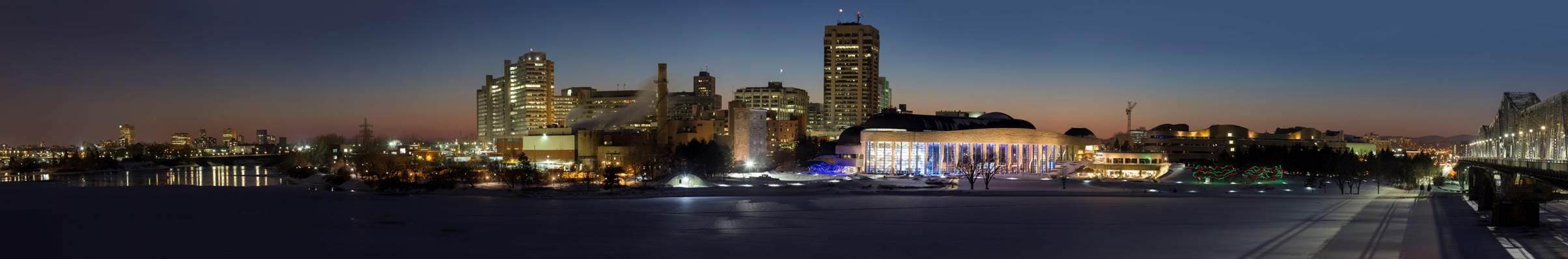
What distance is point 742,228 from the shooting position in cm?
3556

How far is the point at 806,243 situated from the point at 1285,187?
52532 mm

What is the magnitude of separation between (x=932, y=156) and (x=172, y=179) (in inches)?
3049

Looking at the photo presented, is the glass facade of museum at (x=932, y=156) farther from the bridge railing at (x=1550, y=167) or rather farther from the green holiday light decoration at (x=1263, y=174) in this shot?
the bridge railing at (x=1550, y=167)

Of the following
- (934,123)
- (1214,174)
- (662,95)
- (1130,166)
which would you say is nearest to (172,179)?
(662,95)

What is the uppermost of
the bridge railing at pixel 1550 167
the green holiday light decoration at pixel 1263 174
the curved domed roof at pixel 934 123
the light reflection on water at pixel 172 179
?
the curved domed roof at pixel 934 123

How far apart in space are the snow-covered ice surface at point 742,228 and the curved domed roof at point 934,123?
5935 centimetres

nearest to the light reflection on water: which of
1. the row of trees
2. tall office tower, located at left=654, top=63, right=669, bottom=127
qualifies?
tall office tower, located at left=654, top=63, right=669, bottom=127

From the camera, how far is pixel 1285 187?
69.8 meters

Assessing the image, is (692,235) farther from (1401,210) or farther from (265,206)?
(1401,210)

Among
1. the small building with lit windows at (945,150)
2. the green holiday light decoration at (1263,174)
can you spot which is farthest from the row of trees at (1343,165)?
the small building with lit windows at (945,150)

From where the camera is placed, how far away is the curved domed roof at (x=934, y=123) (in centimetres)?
11615

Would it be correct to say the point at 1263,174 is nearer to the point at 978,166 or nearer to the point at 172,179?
the point at 978,166

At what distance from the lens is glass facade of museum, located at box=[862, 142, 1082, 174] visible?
102 metres

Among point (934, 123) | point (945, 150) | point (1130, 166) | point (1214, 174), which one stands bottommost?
point (1214, 174)
